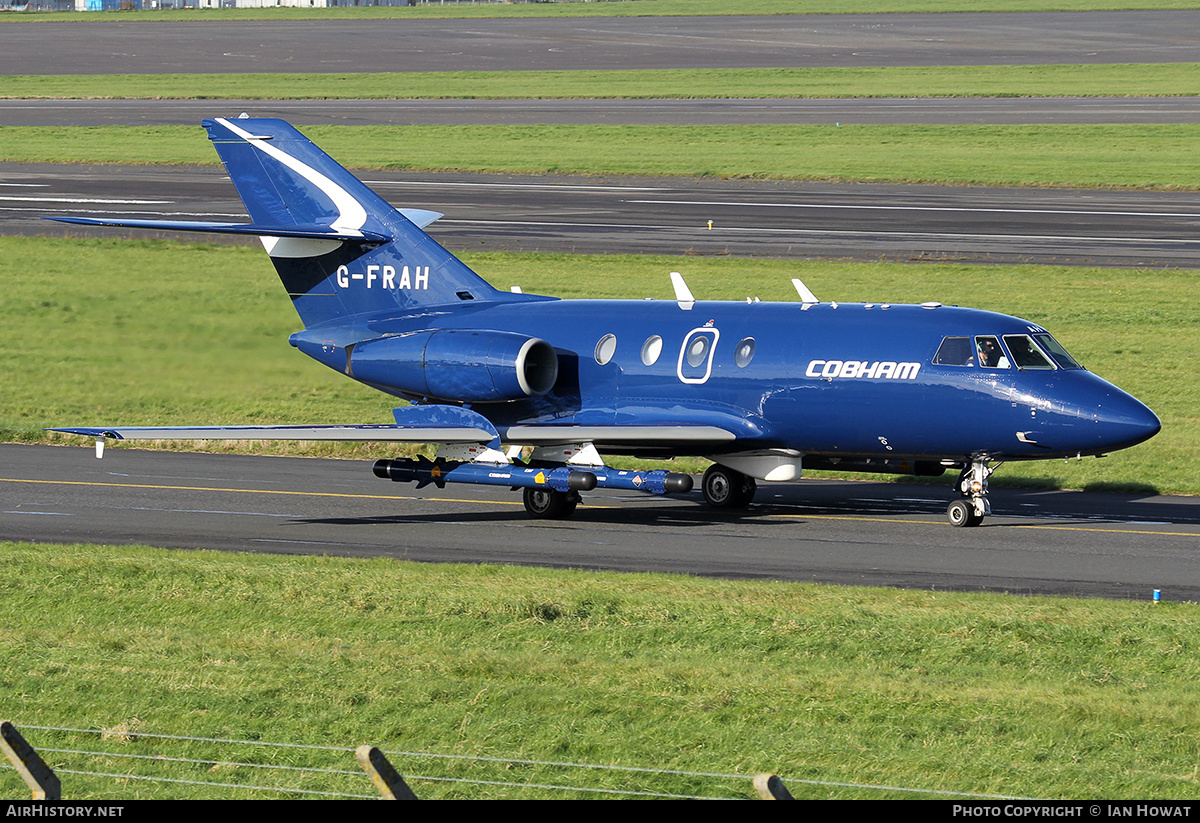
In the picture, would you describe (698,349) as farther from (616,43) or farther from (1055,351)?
(616,43)

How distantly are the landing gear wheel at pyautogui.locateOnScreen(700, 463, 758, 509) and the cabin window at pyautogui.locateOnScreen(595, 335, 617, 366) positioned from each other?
2698 mm

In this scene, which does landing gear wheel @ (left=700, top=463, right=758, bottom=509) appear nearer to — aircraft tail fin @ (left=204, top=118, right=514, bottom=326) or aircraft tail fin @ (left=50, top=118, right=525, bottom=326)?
aircraft tail fin @ (left=50, top=118, right=525, bottom=326)

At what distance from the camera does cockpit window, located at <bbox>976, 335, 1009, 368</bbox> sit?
84.7ft

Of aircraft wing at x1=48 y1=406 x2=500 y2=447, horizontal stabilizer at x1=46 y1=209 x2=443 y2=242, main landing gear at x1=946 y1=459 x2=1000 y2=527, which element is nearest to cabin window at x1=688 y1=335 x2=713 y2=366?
aircraft wing at x1=48 y1=406 x2=500 y2=447

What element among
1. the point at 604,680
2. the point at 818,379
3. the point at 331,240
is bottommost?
the point at 604,680

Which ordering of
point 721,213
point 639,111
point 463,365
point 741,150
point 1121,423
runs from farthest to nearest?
point 639,111, point 741,150, point 721,213, point 463,365, point 1121,423

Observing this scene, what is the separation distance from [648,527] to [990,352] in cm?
618

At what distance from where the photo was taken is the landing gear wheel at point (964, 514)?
26.1m

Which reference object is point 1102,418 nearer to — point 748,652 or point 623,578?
point 623,578

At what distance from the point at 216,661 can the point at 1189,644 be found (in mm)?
9915

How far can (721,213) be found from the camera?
61469mm

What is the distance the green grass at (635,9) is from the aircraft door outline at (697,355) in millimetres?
116482

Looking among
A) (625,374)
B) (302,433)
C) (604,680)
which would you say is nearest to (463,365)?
(625,374)

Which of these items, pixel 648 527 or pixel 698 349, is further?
pixel 698 349
